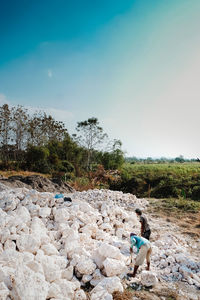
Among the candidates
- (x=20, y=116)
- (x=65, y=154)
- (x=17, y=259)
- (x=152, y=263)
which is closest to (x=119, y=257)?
(x=152, y=263)

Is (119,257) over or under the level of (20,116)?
under

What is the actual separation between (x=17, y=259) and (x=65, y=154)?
51.4ft

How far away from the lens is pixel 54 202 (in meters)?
5.47

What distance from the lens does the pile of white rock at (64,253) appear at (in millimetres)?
2652

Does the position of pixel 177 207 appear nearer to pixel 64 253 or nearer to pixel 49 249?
pixel 64 253

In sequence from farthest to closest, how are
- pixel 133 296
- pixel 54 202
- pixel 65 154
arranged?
pixel 65 154, pixel 54 202, pixel 133 296

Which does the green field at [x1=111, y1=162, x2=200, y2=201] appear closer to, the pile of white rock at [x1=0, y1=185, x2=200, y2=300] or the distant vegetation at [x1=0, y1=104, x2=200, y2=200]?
the distant vegetation at [x1=0, y1=104, x2=200, y2=200]

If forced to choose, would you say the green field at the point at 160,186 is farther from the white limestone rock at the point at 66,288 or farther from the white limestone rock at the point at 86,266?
the white limestone rock at the point at 66,288

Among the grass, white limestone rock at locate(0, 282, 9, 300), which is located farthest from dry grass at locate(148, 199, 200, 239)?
white limestone rock at locate(0, 282, 9, 300)

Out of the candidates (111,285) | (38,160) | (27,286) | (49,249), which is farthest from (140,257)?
(38,160)

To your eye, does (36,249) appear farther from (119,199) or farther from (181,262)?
(119,199)

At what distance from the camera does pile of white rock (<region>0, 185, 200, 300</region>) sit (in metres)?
2.65

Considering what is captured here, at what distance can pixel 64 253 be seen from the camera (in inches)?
145

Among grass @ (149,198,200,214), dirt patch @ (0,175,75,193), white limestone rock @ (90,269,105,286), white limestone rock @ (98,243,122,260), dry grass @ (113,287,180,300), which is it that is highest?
dirt patch @ (0,175,75,193)
